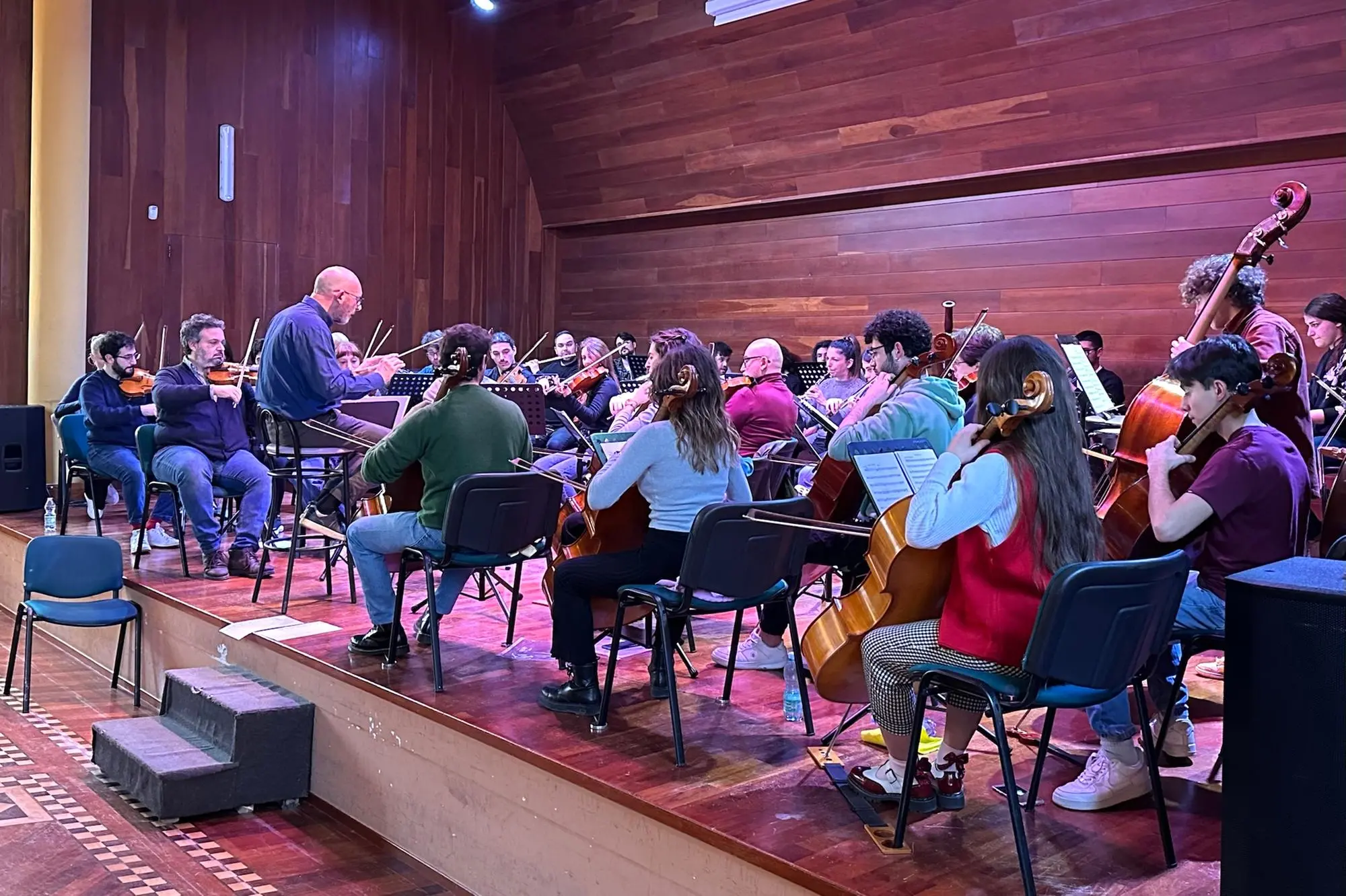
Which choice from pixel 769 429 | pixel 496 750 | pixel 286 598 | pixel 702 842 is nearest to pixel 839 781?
pixel 702 842

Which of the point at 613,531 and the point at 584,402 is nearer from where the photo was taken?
the point at 613,531

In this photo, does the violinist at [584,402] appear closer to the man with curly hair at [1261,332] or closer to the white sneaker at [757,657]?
the white sneaker at [757,657]

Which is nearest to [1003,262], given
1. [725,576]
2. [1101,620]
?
Answer: [725,576]

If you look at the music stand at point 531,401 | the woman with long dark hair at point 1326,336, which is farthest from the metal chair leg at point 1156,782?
the music stand at point 531,401

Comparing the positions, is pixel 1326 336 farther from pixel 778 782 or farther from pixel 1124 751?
pixel 778 782

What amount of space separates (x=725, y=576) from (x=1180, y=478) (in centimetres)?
118

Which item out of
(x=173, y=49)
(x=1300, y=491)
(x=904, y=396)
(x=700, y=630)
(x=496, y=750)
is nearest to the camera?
(x=1300, y=491)

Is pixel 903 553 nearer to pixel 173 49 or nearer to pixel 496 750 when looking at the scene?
pixel 496 750

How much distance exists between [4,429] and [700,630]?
4.83m

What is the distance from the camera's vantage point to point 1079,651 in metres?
2.43

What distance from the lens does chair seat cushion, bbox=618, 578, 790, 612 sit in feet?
10.9

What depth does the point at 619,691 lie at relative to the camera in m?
3.88

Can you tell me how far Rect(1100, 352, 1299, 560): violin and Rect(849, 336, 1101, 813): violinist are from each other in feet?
1.24

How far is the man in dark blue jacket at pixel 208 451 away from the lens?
5.60 m
